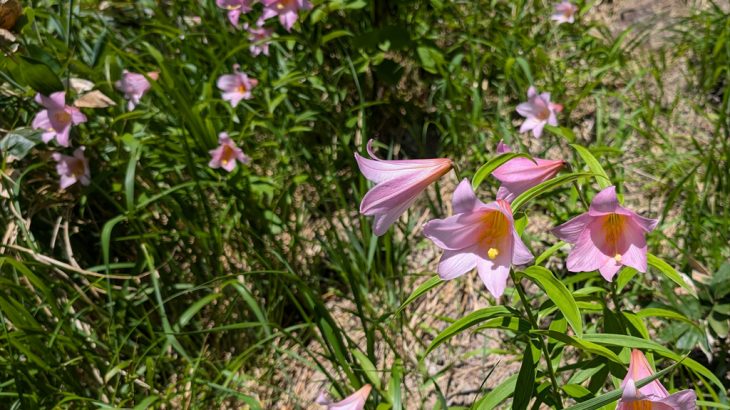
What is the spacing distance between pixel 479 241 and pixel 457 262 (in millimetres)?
55

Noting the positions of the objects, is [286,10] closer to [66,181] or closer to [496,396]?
[66,181]

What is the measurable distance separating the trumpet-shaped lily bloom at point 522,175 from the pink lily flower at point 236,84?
5.17ft

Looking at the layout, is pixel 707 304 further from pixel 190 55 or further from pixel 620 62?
pixel 190 55

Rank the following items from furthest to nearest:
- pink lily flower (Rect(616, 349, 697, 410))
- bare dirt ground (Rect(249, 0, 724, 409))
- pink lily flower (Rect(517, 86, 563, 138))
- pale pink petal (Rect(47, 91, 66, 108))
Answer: pink lily flower (Rect(517, 86, 563, 138)) → pale pink petal (Rect(47, 91, 66, 108)) → bare dirt ground (Rect(249, 0, 724, 409)) → pink lily flower (Rect(616, 349, 697, 410))

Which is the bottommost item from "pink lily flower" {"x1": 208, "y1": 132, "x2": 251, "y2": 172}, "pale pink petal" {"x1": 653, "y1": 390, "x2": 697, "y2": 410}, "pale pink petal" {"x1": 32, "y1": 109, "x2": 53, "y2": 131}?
"pink lily flower" {"x1": 208, "y1": 132, "x2": 251, "y2": 172}

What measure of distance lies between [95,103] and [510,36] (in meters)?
1.65

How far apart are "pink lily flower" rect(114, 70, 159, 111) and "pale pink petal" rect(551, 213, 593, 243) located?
5.70 ft

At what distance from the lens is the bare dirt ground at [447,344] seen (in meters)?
2.05

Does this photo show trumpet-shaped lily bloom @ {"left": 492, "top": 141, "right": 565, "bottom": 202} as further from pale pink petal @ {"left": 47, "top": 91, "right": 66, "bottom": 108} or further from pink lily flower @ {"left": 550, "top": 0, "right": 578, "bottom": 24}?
pink lily flower @ {"left": 550, "top": 0, "right": 578, "bottom": 24}

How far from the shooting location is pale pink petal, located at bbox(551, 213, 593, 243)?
117 centimetres

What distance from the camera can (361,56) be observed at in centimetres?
272

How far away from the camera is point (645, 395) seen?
105 cm

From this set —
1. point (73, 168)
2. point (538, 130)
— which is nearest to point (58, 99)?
point (73, 168)

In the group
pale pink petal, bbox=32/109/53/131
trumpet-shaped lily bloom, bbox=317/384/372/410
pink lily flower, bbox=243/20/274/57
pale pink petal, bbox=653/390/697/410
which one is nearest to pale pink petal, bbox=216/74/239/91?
pink lily flower, bbox=243/20/274/57
